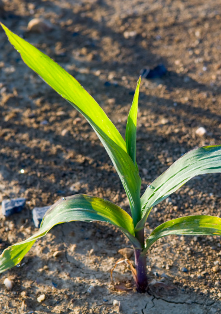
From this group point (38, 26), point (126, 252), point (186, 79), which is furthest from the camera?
point (38, 26)

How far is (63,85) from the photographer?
4.02 ft

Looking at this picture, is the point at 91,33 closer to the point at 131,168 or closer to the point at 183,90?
the point at 183,90

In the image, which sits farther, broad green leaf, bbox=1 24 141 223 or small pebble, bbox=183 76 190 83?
small pebble, bbox=183 76 190 83

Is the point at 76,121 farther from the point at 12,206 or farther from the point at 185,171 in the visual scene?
the point at 185,171

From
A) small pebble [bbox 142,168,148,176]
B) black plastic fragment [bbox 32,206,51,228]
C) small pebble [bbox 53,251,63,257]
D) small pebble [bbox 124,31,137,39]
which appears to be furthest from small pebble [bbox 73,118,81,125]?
small pebble [bbox 124,31,137,39]

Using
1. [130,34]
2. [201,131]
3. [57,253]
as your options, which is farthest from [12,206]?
[130,34]

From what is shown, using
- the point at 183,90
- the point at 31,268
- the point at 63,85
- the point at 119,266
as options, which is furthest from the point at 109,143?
the point at 183,90

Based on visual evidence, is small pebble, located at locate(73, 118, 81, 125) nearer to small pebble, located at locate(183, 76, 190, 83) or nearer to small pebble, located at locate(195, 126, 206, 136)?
small pebble, located at locate(195, 126, 206, 136)

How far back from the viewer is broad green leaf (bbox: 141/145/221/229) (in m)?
1.18

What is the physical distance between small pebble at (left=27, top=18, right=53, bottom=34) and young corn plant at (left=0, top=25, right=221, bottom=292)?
2.52 metres

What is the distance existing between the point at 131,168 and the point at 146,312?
0.74 meters

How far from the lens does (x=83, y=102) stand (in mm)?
1246

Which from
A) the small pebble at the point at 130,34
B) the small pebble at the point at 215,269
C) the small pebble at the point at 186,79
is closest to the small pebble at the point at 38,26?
the small pebble at the point at 130,34

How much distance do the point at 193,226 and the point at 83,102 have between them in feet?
2.01
